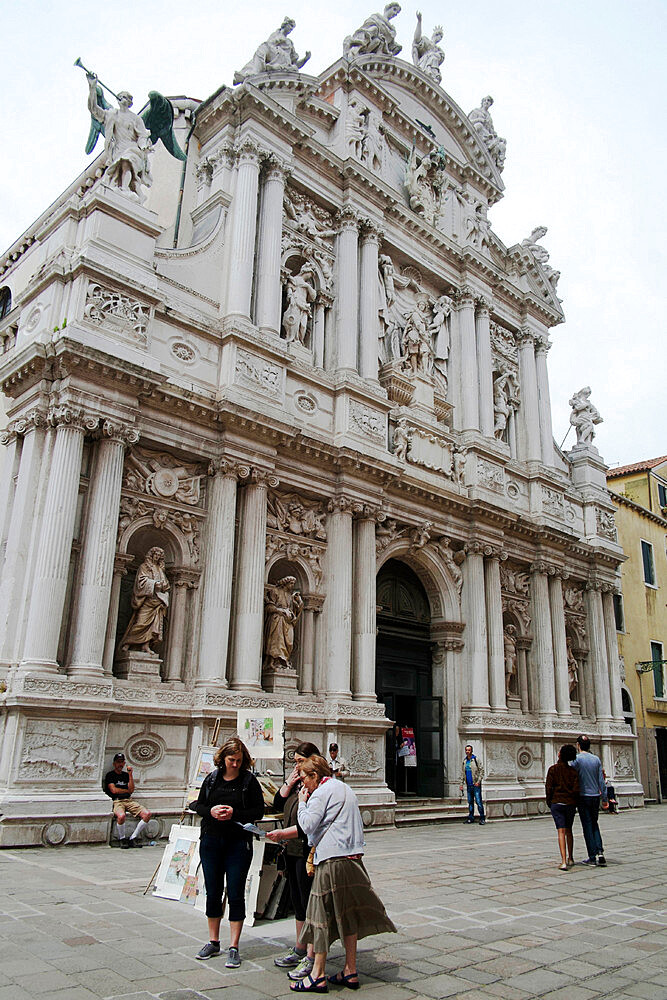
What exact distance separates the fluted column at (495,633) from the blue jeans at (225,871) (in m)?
14.7

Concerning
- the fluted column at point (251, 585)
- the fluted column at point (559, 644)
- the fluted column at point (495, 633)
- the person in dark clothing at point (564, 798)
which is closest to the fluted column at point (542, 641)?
the fluted column at point (559, 644)

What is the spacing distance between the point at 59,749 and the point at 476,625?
1102cm

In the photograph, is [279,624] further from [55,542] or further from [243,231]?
[243,231]

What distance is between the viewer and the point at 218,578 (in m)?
14.2

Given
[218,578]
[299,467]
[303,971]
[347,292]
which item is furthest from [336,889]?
[347,292]

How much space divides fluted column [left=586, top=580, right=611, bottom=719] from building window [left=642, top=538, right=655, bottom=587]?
5.35 metres

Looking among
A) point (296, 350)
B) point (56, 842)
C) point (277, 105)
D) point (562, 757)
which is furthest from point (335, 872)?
point (277, 105)

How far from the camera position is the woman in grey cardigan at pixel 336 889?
5.02 m

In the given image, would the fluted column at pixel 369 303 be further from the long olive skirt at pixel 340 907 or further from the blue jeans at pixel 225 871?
the long olive skirt at pixel 340 907

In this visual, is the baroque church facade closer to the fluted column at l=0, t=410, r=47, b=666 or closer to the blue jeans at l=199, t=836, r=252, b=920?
the fluted column at l=0, t=410, r=47, b=666

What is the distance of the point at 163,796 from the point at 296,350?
30.7ft

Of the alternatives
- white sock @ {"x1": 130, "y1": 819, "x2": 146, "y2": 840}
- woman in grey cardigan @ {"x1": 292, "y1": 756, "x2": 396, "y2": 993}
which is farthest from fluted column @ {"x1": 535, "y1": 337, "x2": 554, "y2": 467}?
woman in grey cardigan @ {"x1": 292, "y1": 756, "x2": 396, "y2": 993}

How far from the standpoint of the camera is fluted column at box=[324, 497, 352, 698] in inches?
621

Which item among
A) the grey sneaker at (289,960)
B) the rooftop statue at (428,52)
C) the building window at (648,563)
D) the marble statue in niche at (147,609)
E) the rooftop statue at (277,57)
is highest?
the rooftop statue at (428,52)
